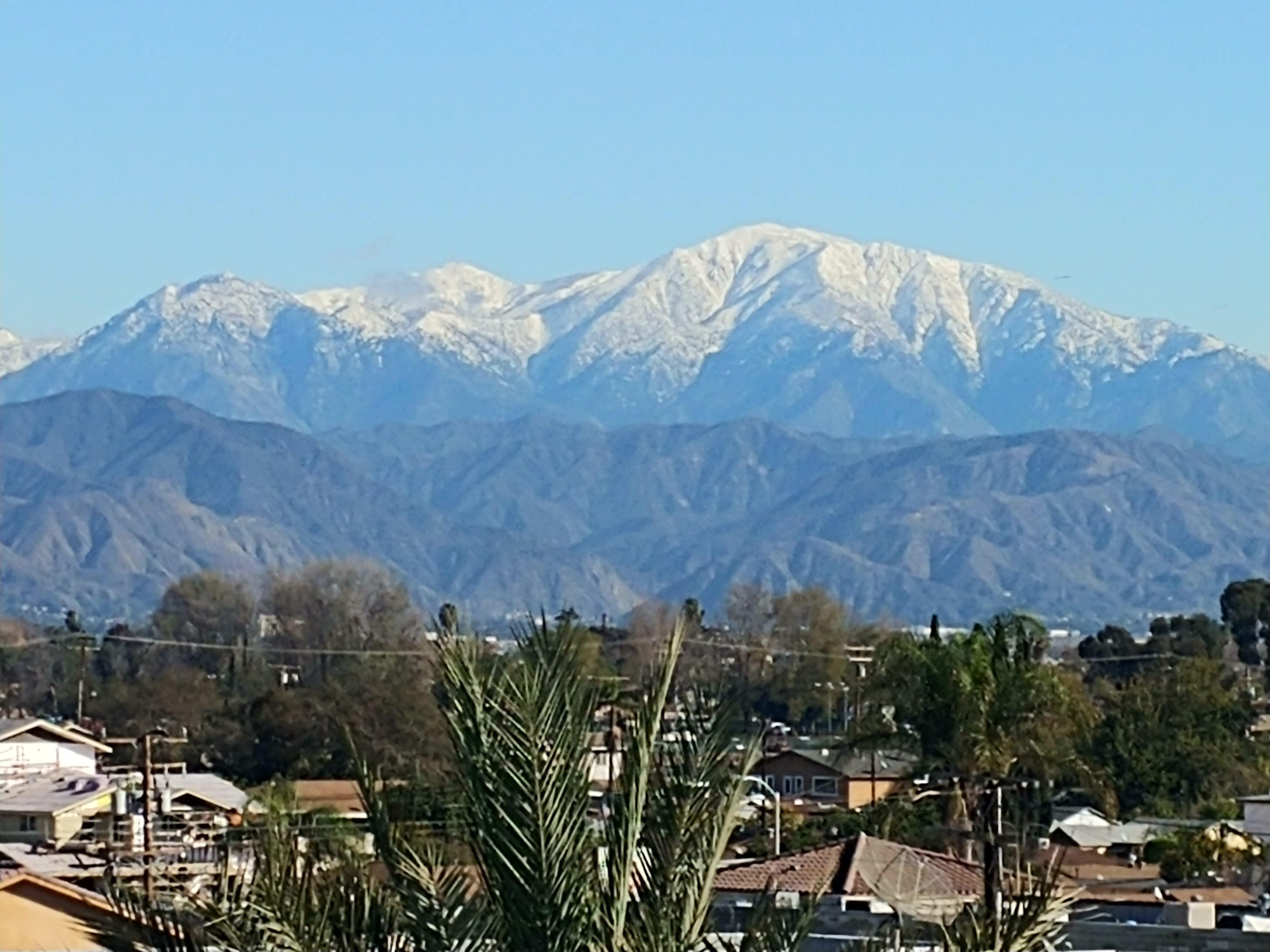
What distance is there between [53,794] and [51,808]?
1274mm

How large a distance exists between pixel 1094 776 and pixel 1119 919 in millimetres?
19988

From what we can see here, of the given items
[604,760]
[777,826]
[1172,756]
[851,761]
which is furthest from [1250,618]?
[604,760]

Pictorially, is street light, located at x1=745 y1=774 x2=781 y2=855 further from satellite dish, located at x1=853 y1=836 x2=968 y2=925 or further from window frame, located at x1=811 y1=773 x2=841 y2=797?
window frame, located at x1=811 y1=773 x2=841 y2=797

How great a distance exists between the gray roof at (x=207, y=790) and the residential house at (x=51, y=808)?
2.83 feet

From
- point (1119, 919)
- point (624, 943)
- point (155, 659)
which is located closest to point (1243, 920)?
point (1119, 919)

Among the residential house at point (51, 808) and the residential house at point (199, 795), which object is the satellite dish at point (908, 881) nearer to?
the residential house at point (199, 795)

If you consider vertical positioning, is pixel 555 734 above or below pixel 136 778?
above

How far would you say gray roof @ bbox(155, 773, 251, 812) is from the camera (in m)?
38.3

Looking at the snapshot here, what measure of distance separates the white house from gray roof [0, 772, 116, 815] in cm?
160

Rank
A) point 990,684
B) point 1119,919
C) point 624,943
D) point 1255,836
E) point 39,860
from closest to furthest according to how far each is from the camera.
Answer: point 624,943 → point 1119,919 → point 990,684 → point 39,860 → point 1255,836

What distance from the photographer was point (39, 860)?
29000 millimetres

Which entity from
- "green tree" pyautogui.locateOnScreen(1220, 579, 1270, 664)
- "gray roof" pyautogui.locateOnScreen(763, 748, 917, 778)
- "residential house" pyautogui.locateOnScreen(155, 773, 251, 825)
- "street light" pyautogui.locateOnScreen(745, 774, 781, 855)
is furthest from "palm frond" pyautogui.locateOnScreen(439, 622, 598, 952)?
"green tree" pyautogui.locateOnScreen(1220, 579, 1270, 664)

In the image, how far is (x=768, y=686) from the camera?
83062mm

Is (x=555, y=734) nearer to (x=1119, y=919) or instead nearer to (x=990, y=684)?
(x=1119, y=919)
